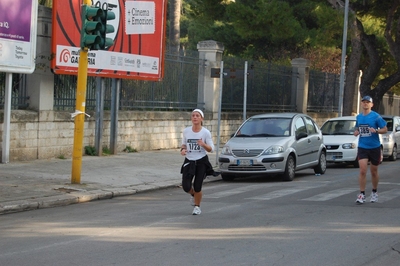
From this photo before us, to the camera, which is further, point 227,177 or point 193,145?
point 227,177

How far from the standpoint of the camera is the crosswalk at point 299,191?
44.0 feet

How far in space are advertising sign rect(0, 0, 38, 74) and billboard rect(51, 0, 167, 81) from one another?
0.94m

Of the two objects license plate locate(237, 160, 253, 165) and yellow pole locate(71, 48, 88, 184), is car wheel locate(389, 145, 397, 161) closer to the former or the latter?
license plate locate(237, 160, 253, 165)

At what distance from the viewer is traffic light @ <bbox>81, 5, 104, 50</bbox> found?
13742 mm

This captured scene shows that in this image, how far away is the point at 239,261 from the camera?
7578mm

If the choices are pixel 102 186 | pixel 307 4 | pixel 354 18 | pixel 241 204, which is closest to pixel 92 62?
pixel 102 186

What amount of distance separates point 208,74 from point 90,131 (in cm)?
697

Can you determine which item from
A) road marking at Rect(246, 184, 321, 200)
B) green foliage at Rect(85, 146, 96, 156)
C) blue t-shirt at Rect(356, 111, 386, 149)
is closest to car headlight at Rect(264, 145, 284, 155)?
road marking at Rect(246, 184, 321, 200)

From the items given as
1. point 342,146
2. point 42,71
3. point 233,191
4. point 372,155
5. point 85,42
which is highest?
point 85,42

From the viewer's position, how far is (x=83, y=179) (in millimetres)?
15203

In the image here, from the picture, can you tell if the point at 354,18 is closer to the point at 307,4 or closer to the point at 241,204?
the point at 307,4

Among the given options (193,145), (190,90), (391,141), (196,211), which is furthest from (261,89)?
(196,211)

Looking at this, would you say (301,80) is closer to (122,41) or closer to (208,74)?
(208,74)

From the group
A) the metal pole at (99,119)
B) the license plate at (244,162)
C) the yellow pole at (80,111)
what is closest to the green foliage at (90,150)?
the metal pole at (99,119)
